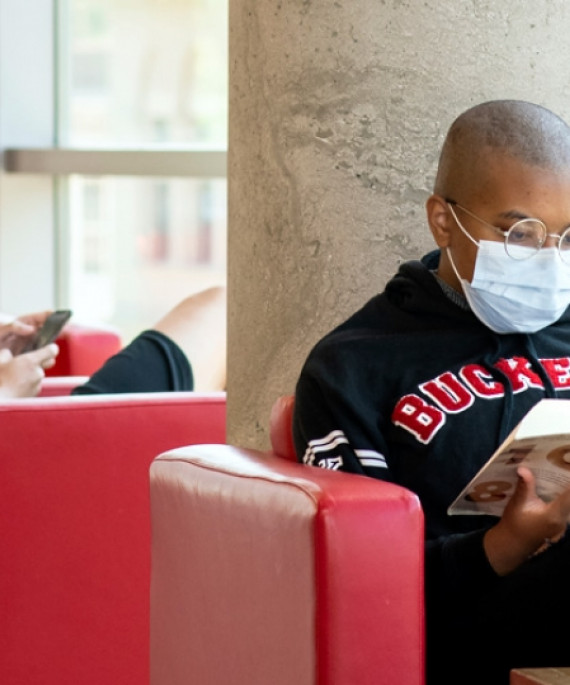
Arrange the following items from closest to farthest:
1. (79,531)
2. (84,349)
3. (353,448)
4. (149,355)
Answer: (353,448) < (79,531) < (149,355) < (84,349)

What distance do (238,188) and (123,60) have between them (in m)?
4.60

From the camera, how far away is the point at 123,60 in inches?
275

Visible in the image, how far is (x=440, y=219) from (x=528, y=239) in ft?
0.57

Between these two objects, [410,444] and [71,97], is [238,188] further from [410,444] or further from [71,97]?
[71,97]

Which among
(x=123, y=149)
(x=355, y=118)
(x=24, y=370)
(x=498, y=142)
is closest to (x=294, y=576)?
(x=498, y=142)

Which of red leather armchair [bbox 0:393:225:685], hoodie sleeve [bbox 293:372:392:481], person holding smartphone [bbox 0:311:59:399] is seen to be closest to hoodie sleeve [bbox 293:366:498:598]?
hoodie sleeve [bbox 293:372:392:481]

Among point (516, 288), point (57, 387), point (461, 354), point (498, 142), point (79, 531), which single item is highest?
point (498, 142)

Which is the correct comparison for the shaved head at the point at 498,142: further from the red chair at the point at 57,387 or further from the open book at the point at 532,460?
the red chair at the point at 57,387

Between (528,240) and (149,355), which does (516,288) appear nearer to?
(528,240)

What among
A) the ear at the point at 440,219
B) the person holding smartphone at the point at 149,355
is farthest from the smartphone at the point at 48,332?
the ear at the point at 440,219

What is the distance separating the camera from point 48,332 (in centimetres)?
349

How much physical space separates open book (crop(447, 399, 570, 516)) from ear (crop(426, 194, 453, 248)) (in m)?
0.55

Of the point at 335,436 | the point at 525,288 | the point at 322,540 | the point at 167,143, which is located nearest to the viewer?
the point at 322,540

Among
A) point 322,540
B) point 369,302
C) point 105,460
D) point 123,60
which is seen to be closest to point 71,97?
point 123,60
